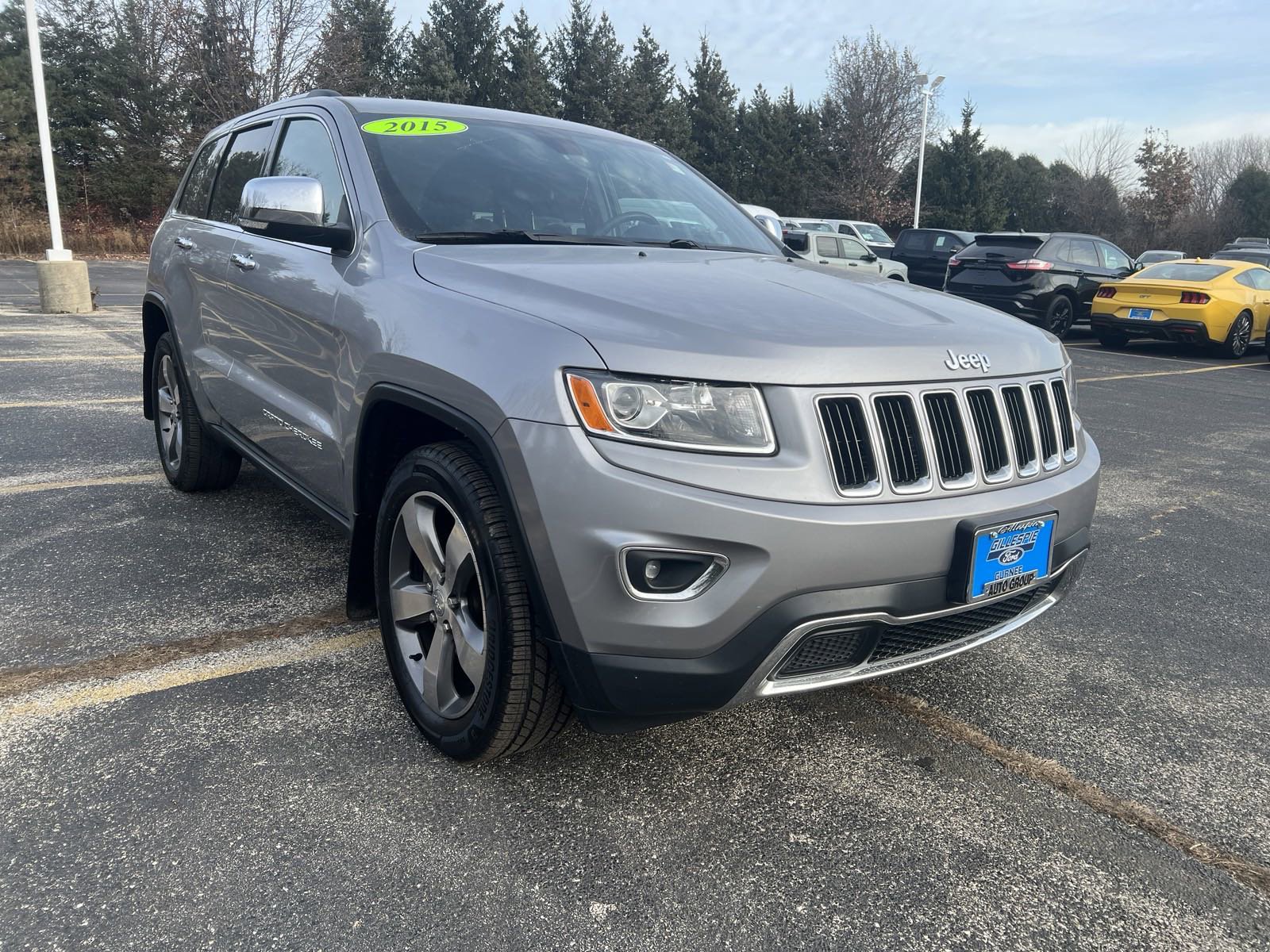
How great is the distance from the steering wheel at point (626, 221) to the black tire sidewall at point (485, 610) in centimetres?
121

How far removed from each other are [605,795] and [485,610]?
0.56 m

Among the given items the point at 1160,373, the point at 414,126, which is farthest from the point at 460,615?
the point at 1160,373

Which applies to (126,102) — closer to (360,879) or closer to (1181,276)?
(1181,276)

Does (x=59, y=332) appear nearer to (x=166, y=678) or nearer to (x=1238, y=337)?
(x=166, y=678)

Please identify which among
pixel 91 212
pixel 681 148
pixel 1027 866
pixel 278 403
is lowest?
pixel 1027 866

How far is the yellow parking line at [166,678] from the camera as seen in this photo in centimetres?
280

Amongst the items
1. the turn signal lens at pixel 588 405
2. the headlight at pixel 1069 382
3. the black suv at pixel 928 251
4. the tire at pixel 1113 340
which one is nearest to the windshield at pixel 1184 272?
the tire at pixel 1113 340

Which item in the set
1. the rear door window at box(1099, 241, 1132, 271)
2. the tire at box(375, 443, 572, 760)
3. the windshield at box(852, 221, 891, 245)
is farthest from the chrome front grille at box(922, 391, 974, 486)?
the windshield at box(852, 221, 891, 245)

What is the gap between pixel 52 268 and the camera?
43.4ft

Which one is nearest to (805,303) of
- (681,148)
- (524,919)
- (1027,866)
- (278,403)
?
(1027,866)

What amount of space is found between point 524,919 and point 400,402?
1274 millimetres

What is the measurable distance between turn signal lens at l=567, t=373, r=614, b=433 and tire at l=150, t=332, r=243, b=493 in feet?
9.60

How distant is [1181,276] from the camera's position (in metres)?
13.8

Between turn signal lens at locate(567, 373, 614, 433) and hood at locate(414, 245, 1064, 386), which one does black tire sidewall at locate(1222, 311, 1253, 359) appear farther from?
turn signal lens at locate(567, 373, 614, 433)
